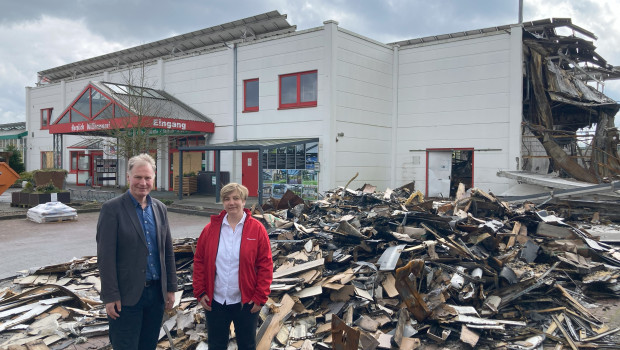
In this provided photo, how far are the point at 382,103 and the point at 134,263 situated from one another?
17310mm

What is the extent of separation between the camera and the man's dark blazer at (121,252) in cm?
308

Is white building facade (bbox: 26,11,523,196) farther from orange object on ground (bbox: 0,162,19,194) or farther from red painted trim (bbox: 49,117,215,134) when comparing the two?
orange object on ground (bbox: 0,162,19,194)

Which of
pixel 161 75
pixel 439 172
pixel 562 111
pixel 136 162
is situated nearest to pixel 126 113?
pixel 161 75

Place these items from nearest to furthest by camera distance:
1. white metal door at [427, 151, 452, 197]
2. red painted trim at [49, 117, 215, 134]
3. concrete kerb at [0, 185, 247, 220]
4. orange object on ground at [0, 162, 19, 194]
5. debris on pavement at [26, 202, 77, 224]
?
debris on pavement at [26, 202, 77, 224] → concrete kerb at [0, 185, 247, 220] → orange object on ground at [0, 162, 19, 194] → white metal door at [427, 151, 452, 197] → red painted trim at [49, 117, 215, 134]

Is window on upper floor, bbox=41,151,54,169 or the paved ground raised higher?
window on upper floor, bbox=41,151,54,169

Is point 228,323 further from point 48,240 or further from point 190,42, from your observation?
point 190,42

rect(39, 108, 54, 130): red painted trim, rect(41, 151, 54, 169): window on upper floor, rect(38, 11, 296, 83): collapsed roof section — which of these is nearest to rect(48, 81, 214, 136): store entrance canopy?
rect(38, 11, 296, 83): collapsed roof section

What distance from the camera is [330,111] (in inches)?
685

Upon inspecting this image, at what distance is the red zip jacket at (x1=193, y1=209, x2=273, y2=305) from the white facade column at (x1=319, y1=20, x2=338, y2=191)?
45.7 ft

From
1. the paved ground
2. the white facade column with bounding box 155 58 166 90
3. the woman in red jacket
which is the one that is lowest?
the paved ground

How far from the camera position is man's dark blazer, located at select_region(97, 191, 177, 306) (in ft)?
10.1

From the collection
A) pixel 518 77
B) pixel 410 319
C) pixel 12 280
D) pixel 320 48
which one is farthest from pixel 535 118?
pixel 12 280

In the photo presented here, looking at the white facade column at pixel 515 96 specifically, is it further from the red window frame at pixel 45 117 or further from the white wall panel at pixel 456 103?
the red window frame at pixel 45 117

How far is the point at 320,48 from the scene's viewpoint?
1780cm
